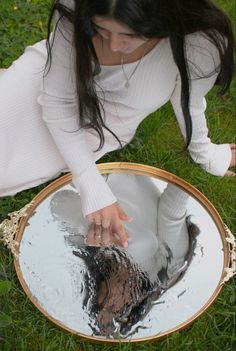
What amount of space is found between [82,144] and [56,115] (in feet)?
0.32

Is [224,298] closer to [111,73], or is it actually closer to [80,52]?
[111,73]

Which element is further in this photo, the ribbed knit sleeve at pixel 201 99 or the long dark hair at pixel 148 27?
the ribbed knit sleeve at pixel 201 99

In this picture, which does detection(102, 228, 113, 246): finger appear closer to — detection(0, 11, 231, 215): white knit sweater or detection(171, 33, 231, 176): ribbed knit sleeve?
detection(0, 11, 231, 215): white knit sweater

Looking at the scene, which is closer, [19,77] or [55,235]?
[19,77]

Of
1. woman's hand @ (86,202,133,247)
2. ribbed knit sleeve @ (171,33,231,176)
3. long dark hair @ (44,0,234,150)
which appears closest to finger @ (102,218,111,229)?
woman's hand @ (86,202,133,247)

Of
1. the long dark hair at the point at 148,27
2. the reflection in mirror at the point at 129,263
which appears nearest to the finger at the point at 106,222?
the reflection in mirror at the point at 129,263

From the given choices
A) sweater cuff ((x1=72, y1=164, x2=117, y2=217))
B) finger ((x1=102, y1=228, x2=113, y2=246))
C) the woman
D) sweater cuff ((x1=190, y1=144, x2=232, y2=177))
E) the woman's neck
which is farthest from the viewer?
sweater cuff ((x1=190, y1=144, x2=232, y2=177))

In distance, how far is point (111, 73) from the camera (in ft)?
3.87

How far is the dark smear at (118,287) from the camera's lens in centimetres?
133

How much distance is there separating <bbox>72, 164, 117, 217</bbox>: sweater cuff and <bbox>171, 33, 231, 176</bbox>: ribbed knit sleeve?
30 cm

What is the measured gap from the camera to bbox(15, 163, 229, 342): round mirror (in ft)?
4.37

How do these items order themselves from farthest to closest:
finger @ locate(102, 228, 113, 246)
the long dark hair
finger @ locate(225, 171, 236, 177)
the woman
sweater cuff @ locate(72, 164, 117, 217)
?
1. finger @ locate(225, 171, 236, 177)
2. finger @ locate(102, 228, 113, 246)
3. sweater cuff @ locate(72, 164, 117, 217)
4. the woman
5. the long dark hair

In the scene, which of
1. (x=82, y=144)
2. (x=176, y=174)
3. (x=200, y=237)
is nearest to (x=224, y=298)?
(x=200, y=237)

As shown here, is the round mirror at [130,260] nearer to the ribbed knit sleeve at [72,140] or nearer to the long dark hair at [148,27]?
the ribbed knit sleeve at [72,140]
